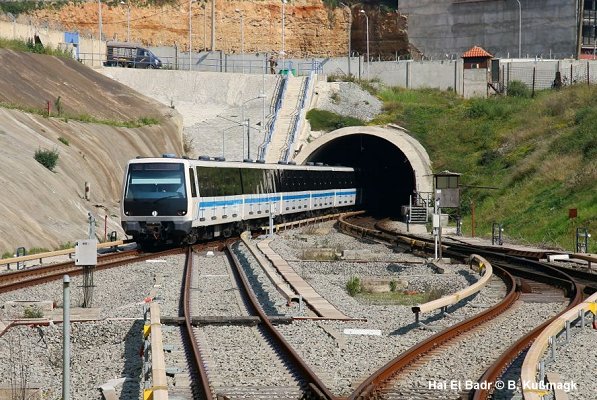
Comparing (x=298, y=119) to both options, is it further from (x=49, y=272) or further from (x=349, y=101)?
(x=49, y=272)

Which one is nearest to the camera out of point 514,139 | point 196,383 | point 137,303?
point 196,383

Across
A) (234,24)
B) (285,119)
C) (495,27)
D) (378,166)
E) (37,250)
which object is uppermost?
(234,24)

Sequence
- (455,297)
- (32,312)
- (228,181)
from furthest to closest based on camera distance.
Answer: (228,181) → (455,297) → (32,312)

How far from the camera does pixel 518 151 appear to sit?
60969mm

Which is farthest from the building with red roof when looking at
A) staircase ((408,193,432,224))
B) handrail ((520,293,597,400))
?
handrail ((520,293,597,400))

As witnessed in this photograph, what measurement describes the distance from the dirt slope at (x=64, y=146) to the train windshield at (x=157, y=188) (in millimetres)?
2820

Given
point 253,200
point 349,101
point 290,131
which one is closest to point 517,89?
point 349,101

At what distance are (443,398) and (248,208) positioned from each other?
30.0 m

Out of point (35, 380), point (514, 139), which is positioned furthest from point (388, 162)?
point (35, 380)

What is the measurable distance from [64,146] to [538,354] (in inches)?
1414

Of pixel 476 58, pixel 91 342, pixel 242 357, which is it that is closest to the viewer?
pixel 242 357

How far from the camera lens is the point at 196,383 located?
12875mm

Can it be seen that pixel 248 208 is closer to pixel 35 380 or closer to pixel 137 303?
pixel 137 303

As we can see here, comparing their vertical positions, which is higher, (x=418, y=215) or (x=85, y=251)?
(x=85, y=251)
